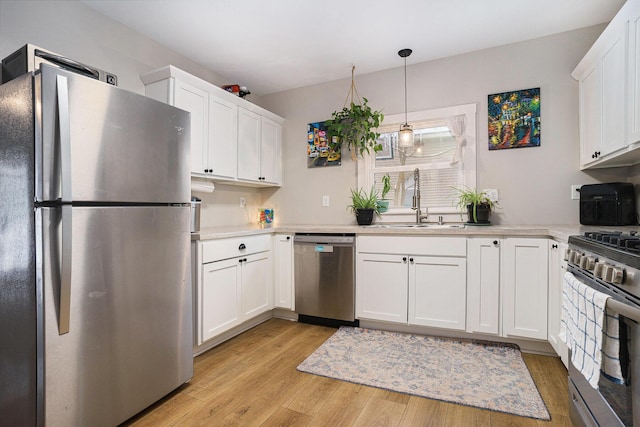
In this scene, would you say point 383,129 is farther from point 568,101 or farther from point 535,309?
point 535,309

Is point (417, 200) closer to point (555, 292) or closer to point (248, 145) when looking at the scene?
point (555, 292)

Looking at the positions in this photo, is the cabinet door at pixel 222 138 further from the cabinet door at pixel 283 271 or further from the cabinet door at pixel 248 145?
the cabinet door at pixel 283 271

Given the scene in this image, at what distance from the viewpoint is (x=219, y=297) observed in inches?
95.0

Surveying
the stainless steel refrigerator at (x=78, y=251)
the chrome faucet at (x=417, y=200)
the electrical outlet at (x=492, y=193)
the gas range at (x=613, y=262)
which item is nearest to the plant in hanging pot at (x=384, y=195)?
the chrome faucet at (x=417, y=200)

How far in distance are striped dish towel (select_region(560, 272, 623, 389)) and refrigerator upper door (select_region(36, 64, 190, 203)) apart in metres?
1.96

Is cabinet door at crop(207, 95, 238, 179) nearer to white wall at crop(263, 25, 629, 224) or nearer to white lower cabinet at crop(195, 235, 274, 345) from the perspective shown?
white lower cabinet at crop(195, 235, 274, 345)

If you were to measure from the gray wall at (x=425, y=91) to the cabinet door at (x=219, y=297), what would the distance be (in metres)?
0.77

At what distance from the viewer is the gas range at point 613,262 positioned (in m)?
0.94

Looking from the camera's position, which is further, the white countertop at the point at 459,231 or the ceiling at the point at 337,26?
the ceiling at the point at 337,26

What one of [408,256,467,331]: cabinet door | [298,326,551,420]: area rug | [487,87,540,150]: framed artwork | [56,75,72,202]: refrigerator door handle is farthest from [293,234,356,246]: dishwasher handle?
[56,75,72,202]: refrigerator door handle

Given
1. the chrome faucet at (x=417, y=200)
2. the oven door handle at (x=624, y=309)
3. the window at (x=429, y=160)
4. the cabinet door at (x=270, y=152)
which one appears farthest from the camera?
the cabinet door at (x=270, y=152)

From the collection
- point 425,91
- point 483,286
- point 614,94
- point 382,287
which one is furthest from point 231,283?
point 614,94

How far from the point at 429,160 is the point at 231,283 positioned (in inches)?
85.3

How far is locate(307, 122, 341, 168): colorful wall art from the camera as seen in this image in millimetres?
3479
